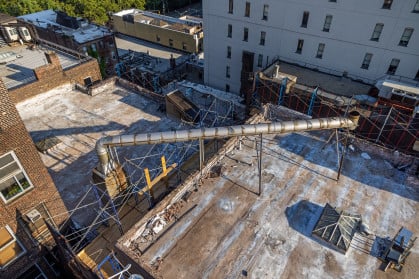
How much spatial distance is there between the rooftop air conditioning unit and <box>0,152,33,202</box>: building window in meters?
1.42

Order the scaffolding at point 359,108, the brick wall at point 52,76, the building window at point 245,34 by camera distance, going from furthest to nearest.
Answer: the building window at point 245,34
the brick wall at point 52,76
the scaffolding at point 359,108

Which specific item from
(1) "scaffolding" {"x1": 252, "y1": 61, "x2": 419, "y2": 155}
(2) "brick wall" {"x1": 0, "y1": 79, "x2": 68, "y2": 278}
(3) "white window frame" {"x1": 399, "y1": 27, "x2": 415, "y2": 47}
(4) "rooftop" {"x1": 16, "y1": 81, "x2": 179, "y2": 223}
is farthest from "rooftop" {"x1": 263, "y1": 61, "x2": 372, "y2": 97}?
(2) "brick wall" {"x1": 0, "y1": 79, "x2": 68, "y2": 278}

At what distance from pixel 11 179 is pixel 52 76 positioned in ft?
59.9

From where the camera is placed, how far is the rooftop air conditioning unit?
15964 mm

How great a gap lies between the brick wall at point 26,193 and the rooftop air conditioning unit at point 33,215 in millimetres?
243

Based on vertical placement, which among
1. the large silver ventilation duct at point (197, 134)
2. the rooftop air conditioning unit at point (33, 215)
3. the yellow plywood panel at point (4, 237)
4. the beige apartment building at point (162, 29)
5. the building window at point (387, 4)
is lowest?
the beige apartment building at point (162, 29)

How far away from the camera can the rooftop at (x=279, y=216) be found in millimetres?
→ 13094

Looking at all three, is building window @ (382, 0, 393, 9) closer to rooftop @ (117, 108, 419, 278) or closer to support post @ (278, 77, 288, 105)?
support post @ (278, 77, 288, 105)

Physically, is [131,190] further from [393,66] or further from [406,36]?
[406,36]

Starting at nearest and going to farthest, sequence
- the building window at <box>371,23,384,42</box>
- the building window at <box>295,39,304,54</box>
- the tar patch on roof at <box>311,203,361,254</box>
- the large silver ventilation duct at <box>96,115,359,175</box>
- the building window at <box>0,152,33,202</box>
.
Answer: the tar patch on roof at <box>311,203,361,254</box> < the building window at <box>0,152,33,202</box> < the large silver ventilation duct at <box>96,115,359,175</box> < the building window at <box>371,23,384,42</box> < the building window at <box>295,39,304,54</box>

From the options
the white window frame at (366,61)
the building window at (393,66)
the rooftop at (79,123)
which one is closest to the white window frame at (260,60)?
the white window frame at (366,61)

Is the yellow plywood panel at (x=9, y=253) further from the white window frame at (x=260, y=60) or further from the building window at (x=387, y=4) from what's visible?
the building window at (x=387, y=4)

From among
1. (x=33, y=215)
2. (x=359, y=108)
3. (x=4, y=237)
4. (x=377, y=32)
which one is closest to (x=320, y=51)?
(x=377, y=32)

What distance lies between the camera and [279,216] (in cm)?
1530
